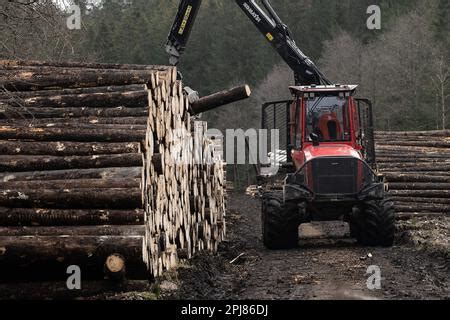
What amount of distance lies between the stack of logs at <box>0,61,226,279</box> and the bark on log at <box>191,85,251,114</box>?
38.5 inches

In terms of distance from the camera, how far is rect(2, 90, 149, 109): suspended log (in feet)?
31.2

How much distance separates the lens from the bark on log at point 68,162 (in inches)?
335

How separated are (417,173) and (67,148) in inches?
→ 466

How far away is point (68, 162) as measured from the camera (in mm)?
8586

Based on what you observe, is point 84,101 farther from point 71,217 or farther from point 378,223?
point 378,223

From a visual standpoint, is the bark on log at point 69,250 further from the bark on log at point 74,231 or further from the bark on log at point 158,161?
the bark on log at point 158,161

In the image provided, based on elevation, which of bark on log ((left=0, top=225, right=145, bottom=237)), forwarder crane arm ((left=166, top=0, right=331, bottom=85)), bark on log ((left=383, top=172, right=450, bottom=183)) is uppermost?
forwarder crane arm ((left=166, top=0, right=331, bottom=85))

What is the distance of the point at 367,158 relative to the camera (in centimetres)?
1465

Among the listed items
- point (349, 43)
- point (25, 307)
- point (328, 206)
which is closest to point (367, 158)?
point (328, 206)

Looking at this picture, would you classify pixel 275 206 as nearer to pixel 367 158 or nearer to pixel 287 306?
pixel 367 158

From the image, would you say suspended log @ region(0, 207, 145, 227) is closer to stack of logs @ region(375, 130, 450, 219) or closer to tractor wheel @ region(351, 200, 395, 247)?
tractor wheel @ region(351, 200, 395, 247)

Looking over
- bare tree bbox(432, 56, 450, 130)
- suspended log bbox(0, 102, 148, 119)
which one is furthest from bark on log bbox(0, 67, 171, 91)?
bare tree bbox(432, 56, 450, 130)

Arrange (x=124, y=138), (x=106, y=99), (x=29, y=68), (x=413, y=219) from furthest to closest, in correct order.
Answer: (x=413, y=219) < (x=29, y=68) < (x=106, y=99) < (x=124, y=138)

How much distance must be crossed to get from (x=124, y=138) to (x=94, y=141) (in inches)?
15.5
